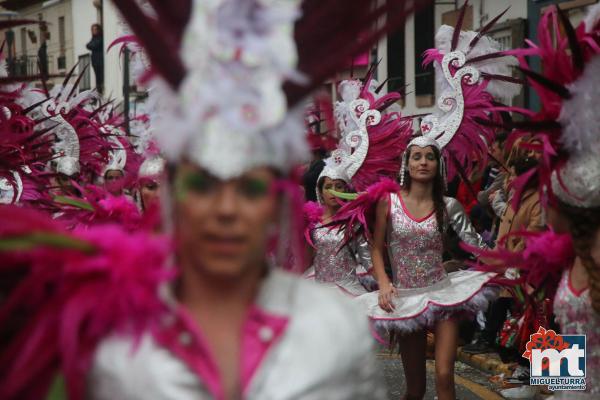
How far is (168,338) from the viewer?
8.63 feet

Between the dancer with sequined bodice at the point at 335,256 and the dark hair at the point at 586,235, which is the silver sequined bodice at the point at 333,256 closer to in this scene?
the dancer with sequined bodice at the point at 335,256

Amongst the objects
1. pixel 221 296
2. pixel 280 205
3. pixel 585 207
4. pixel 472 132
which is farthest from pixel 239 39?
pixel 472 132

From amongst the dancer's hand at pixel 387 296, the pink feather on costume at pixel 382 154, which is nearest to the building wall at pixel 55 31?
the pink feather on costume at pixel 382 154

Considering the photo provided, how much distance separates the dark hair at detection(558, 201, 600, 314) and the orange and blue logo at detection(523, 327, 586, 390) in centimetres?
26

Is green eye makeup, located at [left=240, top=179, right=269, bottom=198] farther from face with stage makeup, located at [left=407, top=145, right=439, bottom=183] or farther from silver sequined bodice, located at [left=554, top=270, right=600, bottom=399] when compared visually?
face with stage makeup, located at [left=407, top=145, right=439, bottom=183]

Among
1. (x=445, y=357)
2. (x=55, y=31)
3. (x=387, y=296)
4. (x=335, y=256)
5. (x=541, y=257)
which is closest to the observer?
(x=541, y=257)

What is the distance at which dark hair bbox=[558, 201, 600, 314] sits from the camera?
15.0ft

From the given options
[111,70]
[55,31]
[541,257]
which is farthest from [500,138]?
[55,31]

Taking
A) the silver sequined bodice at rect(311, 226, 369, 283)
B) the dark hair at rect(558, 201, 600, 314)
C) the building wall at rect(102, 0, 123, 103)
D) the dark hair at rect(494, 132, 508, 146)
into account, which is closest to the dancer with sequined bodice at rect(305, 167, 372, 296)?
the silver sequined bodice at rect(311, 226, 369, 283)

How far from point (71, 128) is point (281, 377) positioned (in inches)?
359

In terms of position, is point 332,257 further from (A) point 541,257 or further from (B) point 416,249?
(A) point 541,257

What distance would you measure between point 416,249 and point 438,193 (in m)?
0.44

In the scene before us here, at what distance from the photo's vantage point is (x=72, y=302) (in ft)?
8.69

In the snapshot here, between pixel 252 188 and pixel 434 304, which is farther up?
pixel 252 188
